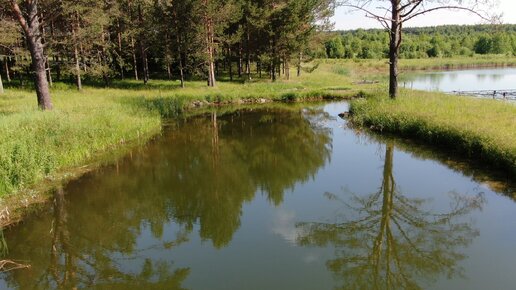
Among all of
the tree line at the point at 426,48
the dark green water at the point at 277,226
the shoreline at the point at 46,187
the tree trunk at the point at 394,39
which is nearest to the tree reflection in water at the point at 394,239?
the dark green water at the point at 277,226

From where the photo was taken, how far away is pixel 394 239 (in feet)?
28.3

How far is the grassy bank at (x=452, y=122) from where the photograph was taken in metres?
12.4

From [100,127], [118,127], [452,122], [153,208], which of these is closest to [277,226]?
[153,208]

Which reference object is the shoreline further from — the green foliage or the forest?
the forest

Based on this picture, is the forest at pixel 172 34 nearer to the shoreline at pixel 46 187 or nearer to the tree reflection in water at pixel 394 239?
the shoreline at pixel 46 187

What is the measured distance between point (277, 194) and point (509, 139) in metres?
7.35

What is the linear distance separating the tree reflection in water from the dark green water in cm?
4

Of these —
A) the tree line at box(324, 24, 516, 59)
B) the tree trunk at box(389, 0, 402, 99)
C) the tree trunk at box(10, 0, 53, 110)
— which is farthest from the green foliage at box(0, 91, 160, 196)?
the tree line at box(324, 24, 516, 59)

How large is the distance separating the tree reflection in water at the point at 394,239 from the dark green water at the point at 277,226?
0.11ft

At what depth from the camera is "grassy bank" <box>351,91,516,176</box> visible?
12.4 metres

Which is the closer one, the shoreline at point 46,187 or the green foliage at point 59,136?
the shoreline at point 46,187

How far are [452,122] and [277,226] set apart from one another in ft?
32.1

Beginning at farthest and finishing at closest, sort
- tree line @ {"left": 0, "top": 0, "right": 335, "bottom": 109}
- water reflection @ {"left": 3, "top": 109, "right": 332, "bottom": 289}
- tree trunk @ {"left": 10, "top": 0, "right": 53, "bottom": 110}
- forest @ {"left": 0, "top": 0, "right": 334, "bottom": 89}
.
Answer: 1. forest @ {"left": 0, "top": 0, "right": 334, "bottom": 89}
2. tree line @ {"left": 0, "top": 0, "right": 335, "bottom": 109}
3. tree trunk @ {"left": 10, "top": 0, "right": 53, "bottom": 110}
4. water reflection @ {"left": 3, "top": 109, "right": 332, "bottom": 289}

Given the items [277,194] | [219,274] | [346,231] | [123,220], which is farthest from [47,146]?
[346,231]
